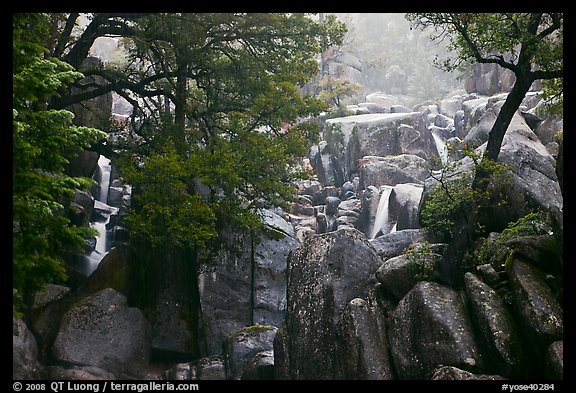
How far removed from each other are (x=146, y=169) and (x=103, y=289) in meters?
4.68

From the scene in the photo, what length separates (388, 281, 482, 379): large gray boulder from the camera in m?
12.0

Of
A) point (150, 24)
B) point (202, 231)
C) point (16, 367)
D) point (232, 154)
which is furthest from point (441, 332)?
point (150, 24)

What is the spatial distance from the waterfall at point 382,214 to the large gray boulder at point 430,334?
21.2 m

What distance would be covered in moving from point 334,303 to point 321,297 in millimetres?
452

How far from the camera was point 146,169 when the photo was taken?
18.9 metres

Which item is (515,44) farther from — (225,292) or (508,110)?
(225,292)

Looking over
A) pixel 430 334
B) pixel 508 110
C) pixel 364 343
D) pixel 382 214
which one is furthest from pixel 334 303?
pixel 382 214

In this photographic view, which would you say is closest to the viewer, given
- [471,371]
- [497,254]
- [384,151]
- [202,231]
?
[471,371]

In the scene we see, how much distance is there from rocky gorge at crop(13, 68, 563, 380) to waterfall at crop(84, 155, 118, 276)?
0.23 m

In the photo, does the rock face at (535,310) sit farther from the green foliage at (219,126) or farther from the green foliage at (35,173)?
the green foliage at (219,126)

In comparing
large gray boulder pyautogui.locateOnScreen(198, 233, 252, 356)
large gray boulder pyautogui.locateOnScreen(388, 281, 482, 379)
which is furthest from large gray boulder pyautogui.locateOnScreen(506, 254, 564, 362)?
large gray boulder pyautogui.locateOnScreen(198, 233, 252, 356)

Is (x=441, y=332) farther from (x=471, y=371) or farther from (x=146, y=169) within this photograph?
(x=146, y=169)

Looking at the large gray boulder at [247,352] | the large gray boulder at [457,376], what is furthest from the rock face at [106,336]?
the large gray boulder at [457,376]

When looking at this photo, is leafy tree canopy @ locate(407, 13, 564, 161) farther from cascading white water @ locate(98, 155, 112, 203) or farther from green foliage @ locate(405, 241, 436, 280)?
cascading white water @ locate(98, 155, 112, 203)
